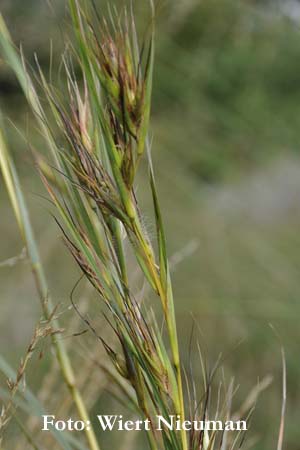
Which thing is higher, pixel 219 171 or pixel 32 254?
pixel 219 171

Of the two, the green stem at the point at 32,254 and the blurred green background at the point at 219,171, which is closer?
the green stem at the point at 32,254

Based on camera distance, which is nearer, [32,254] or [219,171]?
[32,254]

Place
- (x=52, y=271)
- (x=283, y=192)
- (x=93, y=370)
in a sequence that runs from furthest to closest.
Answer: (x=283, y=192) → (x=52, y=271) → (x=93, y=370)

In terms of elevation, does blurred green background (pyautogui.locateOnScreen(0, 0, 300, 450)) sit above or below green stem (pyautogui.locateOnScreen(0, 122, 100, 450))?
above

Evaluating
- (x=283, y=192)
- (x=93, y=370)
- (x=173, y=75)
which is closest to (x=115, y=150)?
(x=93, y=370)

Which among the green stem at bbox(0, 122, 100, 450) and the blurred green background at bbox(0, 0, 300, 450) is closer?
the green stem at bbox(0, 122, 100, 450)

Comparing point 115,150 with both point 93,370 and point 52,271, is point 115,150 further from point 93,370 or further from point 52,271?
point 52,271

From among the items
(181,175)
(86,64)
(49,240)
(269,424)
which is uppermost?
(181,175)

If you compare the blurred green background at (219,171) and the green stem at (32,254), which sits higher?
the blurred green background at (219,171)
